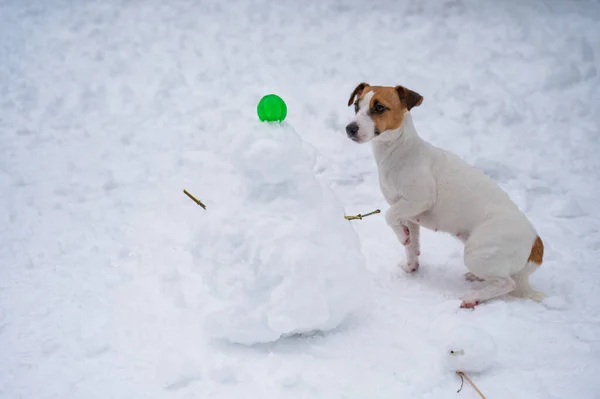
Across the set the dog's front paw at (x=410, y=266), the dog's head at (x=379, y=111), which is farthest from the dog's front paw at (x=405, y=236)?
the dog's head at (x=379, y=111)

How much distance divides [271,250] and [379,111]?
114cm

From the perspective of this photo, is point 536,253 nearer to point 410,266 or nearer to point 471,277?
point 471,277

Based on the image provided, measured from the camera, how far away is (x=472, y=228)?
308 centimetres

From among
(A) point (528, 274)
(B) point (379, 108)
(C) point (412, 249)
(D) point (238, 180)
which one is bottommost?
(C) point (412, 249)

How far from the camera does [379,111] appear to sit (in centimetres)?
304

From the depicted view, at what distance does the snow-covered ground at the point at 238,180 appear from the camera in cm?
254

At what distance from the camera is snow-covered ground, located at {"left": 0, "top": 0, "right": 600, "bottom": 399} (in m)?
2.54

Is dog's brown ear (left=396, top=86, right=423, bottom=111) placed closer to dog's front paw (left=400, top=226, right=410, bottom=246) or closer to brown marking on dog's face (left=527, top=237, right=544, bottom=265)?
dog's front paw (left=400, top=226, right=410, bottom=246)

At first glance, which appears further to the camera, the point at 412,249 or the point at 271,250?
the point at 412,249

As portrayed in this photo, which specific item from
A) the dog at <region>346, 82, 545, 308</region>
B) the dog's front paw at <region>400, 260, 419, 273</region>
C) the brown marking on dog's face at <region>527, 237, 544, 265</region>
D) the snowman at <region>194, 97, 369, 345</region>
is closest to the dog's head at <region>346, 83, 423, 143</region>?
the dog at <region>346, 82, 545, 308</region>

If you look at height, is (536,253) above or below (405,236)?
above

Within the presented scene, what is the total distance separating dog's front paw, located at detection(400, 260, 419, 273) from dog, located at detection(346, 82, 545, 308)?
0.05 meters

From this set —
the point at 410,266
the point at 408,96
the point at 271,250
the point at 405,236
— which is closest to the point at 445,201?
the point at 405,236

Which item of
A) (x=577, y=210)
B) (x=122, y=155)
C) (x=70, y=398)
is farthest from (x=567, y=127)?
(x=70, y=398)
